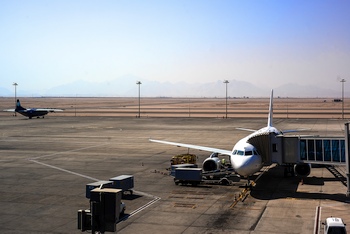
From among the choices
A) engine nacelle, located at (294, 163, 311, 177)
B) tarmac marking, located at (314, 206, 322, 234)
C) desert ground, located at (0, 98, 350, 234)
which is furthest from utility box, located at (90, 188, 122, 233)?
engine nacelle, located at (294, 163, 311, 177)

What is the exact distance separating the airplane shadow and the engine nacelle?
2.75 feet

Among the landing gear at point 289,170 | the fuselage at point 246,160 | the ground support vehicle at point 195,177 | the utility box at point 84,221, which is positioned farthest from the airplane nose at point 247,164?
the utility box at point 84,221

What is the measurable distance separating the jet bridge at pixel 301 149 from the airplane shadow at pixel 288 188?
2313 mm

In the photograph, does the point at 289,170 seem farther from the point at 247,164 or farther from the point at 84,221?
the point at 84,221

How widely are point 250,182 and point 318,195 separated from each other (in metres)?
6.99

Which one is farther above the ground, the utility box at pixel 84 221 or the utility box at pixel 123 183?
the utility box at pixel 84 221

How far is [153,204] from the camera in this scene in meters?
30.5

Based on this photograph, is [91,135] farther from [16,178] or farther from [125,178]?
[125,178]

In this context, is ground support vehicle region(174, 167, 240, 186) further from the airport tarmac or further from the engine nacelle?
the engine nacelle

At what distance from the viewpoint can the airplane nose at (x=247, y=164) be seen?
110 feet

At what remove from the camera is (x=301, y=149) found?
35375 mm

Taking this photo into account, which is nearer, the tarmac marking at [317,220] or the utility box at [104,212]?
the utility box at [104,212]

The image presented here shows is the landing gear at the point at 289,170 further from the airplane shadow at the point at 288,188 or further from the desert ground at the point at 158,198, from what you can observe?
the desert ground at the point at 158,198

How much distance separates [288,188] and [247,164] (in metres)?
5.16
